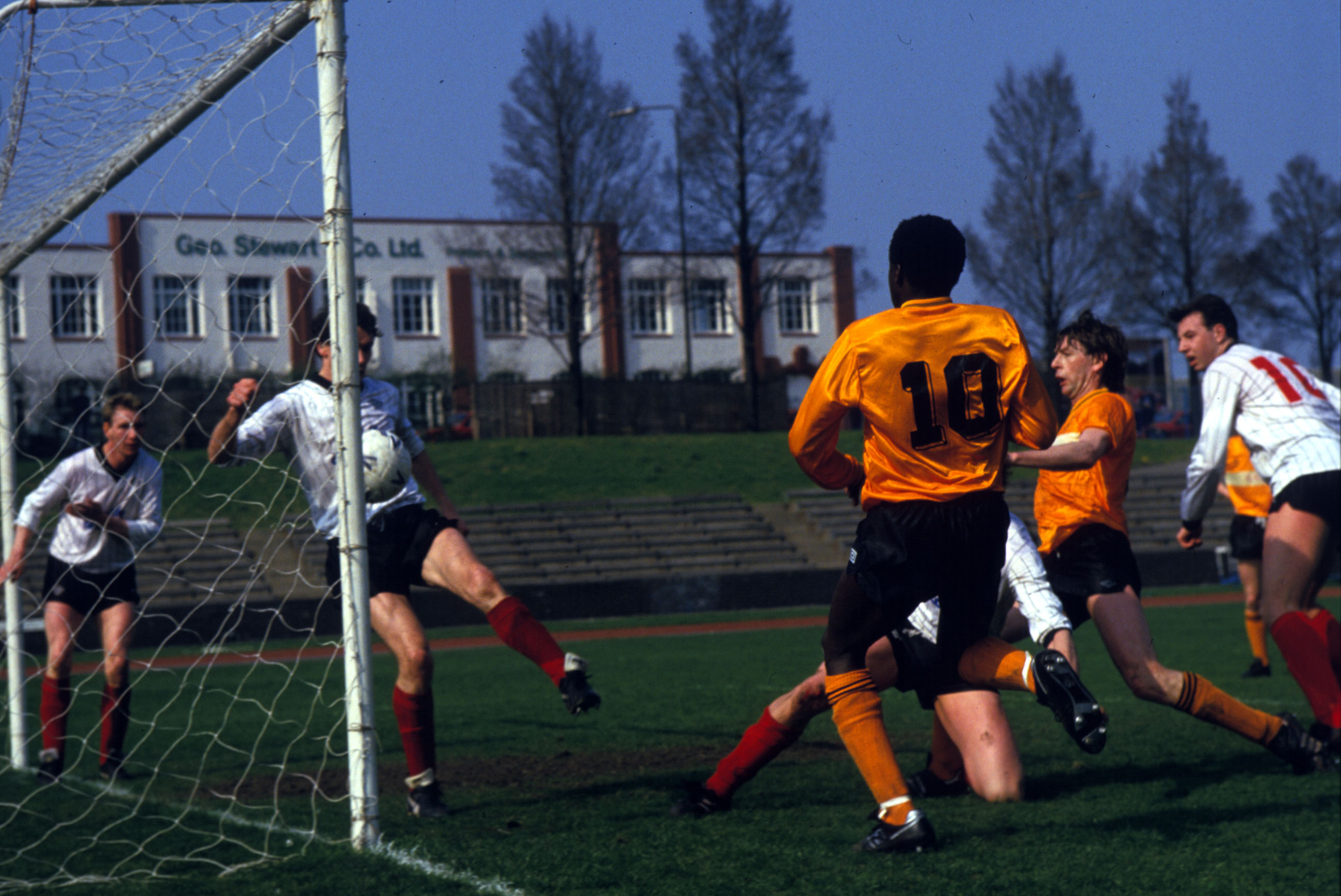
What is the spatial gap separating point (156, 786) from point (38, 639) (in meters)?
10.7

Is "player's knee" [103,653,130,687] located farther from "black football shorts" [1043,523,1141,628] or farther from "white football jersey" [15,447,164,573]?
"black football shorts" [1043,523,1141,628]

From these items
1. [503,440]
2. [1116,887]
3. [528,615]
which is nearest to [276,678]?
[528,615]

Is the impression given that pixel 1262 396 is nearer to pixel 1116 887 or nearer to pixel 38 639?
pixel 1116 887

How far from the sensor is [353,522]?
445 centimetres

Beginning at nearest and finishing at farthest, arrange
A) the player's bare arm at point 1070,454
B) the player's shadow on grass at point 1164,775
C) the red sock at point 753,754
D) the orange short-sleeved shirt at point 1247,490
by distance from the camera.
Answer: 1. the player's bare arm at point 1070,454
2. the red sock at point 753,754
3. the player's shadow on grass at point 1164,775
4. the orange short-sleeved shirt at point 1247,490

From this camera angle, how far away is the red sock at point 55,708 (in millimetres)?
6582

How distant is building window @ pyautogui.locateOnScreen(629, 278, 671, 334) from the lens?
36.1 metres

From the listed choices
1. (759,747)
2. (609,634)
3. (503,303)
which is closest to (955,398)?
(759,747)

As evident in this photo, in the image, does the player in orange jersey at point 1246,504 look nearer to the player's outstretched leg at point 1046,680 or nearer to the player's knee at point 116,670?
the player's outstretched leg at point 1046,680

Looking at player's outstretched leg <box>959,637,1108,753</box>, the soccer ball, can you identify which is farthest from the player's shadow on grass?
the soccer ball

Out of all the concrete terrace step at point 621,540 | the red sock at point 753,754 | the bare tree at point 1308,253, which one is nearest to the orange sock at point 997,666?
the red sock at point 753,754

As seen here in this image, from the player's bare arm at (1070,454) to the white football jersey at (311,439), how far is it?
2.47 m

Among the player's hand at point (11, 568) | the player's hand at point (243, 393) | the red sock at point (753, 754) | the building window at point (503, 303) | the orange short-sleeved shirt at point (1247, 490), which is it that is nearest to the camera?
the red sock at point (753, 754)

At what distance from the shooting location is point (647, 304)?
132 ft
